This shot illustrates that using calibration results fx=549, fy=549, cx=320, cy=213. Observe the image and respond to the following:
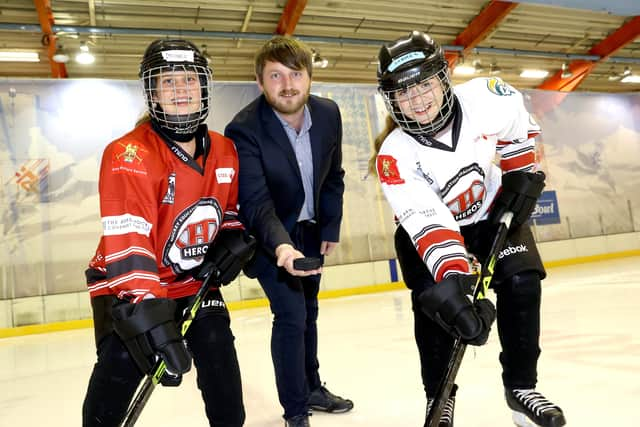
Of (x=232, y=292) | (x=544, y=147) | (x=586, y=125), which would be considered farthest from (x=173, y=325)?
(x=586, y=125)

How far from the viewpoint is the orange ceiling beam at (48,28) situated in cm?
620

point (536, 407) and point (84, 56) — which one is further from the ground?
point (84, 56)

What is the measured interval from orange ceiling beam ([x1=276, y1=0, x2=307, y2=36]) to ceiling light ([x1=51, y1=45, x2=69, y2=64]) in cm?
277

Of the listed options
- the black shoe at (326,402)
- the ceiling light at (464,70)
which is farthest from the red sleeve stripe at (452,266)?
the ceiling light at (464,70)

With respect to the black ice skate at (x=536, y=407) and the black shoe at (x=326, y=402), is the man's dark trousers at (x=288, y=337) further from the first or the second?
the black ice skate at (x=536, y=407)

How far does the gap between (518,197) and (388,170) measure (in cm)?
38

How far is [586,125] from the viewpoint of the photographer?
8.61 meters

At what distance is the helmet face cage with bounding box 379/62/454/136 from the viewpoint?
1.46 meters

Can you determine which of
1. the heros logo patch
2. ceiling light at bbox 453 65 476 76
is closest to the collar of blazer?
the heros logo patch

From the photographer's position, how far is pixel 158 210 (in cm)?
140

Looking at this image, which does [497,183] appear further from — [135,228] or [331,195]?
[135,228]

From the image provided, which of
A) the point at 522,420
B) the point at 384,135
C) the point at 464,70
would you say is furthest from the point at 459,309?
the point at 464,70

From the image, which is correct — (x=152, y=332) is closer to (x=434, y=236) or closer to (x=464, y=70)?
(x=434, y=236)

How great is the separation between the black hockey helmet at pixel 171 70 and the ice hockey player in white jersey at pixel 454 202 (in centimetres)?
50
